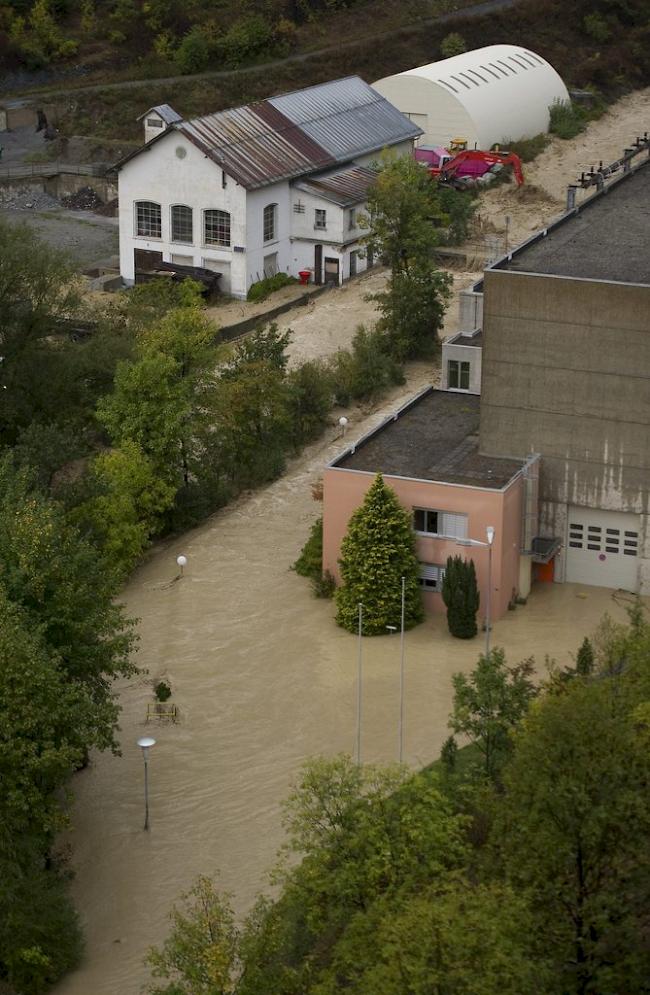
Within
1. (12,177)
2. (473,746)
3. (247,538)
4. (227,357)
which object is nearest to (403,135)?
(12,177)

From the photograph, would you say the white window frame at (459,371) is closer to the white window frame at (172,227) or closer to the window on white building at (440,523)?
the window on white building at (440,523)

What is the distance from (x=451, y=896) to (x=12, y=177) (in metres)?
59.5

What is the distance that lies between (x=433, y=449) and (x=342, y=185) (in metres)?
26.5

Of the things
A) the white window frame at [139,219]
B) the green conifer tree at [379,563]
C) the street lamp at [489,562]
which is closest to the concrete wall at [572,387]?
the street lamp at [489,562]

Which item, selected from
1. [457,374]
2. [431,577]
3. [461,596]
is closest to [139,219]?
[457,374]

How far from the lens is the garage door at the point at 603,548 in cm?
4088

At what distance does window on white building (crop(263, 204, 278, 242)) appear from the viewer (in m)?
64.6

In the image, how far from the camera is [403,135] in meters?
72.9

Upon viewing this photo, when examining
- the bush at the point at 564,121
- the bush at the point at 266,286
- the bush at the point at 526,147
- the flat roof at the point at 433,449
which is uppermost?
the bush at the point at 564,121

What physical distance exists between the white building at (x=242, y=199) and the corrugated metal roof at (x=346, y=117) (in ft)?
1.24

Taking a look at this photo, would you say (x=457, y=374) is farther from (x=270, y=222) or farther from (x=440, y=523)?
(x=270, y=222)

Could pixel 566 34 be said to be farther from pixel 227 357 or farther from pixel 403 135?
pixel 227 357

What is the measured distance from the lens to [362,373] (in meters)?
54.6

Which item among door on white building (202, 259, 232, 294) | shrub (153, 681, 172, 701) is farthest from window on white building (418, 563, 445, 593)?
door on white building (202, 259, 232, 294)
